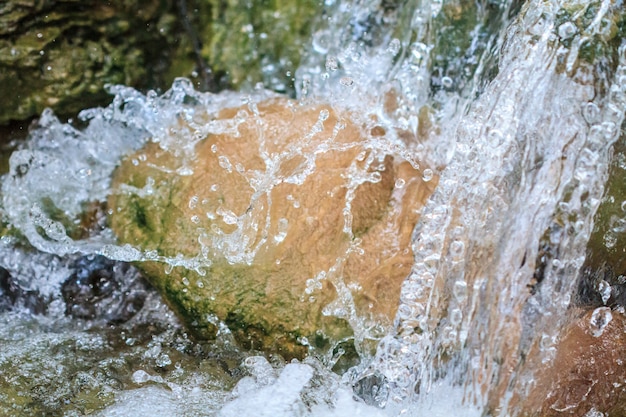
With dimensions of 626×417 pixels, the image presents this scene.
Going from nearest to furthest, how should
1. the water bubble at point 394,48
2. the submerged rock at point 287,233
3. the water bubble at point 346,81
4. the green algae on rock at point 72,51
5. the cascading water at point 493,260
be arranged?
the cascading water at point 493,260 → the submerged rock at point 287,233 → the green algae on rock at point 72,51 → the water bubble at point 346,81 → the water bubble at point 394,48

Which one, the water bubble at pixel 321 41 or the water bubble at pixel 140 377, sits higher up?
the water bubble at pixel 321 41

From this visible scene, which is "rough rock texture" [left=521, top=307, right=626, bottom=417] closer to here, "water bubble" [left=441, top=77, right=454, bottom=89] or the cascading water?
the cascading water

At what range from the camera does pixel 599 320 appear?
7.32 feet

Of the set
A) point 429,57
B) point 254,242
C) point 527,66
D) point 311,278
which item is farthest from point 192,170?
point 527,66

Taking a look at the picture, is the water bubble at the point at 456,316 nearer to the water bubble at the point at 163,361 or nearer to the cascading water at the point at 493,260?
the cascading water at the point at 493,260

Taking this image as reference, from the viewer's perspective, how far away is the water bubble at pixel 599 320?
2.22 m

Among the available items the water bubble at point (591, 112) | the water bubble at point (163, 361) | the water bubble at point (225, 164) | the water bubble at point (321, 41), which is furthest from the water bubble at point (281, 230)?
the water bubble at point (591, 112)

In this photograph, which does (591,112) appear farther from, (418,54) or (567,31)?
(418,54)

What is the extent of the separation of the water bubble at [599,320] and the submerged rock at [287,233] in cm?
55

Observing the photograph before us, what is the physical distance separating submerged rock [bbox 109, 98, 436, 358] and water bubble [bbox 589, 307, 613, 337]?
55cm

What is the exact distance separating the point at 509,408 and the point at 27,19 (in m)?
1.85

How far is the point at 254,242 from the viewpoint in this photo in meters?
2.35

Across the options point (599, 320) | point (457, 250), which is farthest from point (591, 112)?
point (599, 320)

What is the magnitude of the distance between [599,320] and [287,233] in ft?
3.10
